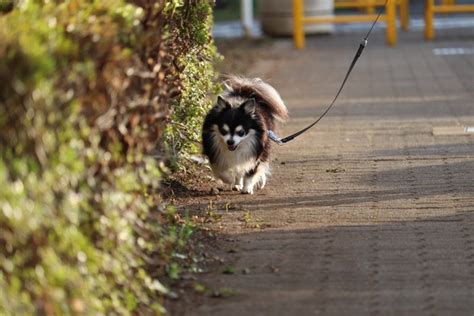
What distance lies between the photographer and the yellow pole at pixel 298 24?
21156 millimetres

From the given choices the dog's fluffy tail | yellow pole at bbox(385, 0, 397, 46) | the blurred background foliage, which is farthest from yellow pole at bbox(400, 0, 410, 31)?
the blurred background foliage

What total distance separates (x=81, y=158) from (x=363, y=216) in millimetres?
3503

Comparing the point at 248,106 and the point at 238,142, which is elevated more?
the point at 248,106

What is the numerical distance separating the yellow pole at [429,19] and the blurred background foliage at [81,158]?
15037 mm

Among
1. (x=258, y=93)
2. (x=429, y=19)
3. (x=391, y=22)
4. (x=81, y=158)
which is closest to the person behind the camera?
(x=81, y=158)

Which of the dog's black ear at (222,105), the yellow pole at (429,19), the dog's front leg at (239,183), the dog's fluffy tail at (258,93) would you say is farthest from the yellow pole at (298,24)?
the dog's front leg at (239,183)

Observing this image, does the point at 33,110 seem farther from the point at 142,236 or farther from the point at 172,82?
the point at 172,82

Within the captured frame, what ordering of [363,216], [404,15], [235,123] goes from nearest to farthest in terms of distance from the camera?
[363,216] < [235,123] < [404,15]

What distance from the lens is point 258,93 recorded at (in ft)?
31.8

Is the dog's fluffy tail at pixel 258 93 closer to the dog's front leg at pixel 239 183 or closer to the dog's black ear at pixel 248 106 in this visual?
the dog's black ear at pixel 248 106

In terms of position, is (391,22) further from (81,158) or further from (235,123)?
(81,158)

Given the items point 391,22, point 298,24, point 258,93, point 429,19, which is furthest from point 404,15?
point 258,93

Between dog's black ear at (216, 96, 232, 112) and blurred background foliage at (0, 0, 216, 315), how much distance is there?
92.3 inches

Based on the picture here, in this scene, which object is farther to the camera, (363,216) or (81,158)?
(363,216)
